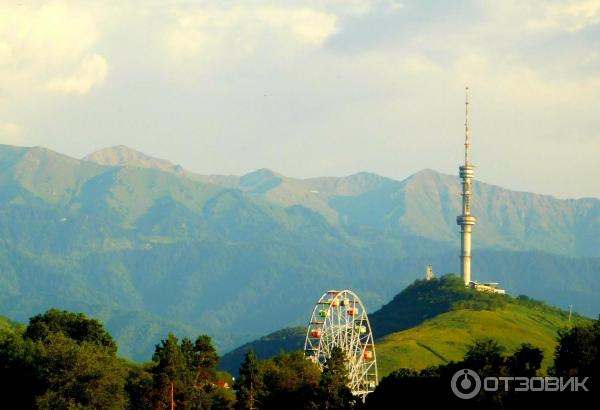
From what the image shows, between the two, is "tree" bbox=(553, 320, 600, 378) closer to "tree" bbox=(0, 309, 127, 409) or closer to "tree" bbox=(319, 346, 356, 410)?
"tree" bbox=(319, 346, 356, 410)

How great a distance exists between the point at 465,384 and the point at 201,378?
140ft

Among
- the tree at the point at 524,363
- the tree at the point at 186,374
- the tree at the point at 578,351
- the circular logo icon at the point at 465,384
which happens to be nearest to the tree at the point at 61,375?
the tree at the point at 186,374

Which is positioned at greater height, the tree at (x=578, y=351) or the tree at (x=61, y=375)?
the tree at (x=578, y=351)

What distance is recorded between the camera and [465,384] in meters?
131

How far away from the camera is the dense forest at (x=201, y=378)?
14100cm

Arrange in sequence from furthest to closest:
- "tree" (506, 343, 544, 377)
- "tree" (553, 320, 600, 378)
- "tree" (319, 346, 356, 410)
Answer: "tree" (319, 346, 356, 410), "tree" (553, 320, 600, 378), "tree" (506, 343, 544, 377)

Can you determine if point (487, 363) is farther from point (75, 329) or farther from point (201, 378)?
point (75, 329)

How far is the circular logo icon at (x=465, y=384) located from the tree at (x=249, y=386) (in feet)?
96.5

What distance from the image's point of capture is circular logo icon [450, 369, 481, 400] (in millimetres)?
126875

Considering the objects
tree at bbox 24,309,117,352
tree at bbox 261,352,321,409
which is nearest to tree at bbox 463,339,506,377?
tree at bbox 261,352,321,409

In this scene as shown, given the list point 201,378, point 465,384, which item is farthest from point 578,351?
point 201,378

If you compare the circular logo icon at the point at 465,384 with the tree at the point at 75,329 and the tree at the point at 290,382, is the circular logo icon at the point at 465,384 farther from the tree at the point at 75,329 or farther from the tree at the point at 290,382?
the tree at the point at 75,329

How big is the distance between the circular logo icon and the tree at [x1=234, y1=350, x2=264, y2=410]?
96.5 ft

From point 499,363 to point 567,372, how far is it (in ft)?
34.0
